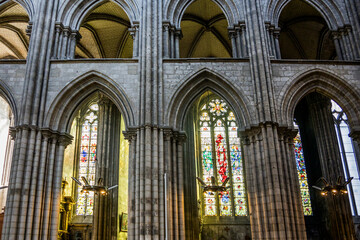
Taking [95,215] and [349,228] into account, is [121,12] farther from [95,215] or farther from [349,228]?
[349,228]

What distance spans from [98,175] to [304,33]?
13031 millimetres

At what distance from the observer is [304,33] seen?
64.4 feet

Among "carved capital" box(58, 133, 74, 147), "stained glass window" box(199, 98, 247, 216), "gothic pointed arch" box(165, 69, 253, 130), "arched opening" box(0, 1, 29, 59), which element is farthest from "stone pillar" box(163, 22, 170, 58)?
"stained glass window" box(199, 98, 247, 216)

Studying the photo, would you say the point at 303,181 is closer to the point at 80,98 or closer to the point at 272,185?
the point at 272,185

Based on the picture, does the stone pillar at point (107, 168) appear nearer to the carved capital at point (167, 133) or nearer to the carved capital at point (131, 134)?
the carved capital at point (131, 134)

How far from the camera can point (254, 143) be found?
13398mm

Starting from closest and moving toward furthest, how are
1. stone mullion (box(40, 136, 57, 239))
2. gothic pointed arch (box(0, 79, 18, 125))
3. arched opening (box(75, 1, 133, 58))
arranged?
stone mullion (box(40, 136, 57, 239)) → gothic pointed arch (box(0, 79, 18, 125)) → arched opening (box(75, 1, 133, 58))

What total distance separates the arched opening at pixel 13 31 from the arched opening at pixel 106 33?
287cm

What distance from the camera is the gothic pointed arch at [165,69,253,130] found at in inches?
547

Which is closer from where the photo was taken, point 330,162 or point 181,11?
point 181,11

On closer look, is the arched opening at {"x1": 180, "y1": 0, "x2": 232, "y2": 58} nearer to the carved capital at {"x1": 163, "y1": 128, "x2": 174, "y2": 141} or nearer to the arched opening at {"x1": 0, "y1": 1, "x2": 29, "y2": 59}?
the carved capital at {"x1": 163, "y1": 128, "x2": 174, "y2": 141}

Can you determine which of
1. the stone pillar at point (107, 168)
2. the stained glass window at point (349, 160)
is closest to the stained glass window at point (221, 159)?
the stone pillar at point (107, 168)

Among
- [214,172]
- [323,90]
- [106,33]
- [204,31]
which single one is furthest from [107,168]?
[323,90]

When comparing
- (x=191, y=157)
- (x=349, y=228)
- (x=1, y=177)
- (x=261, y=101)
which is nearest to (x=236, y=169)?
(x=191, y=157)
